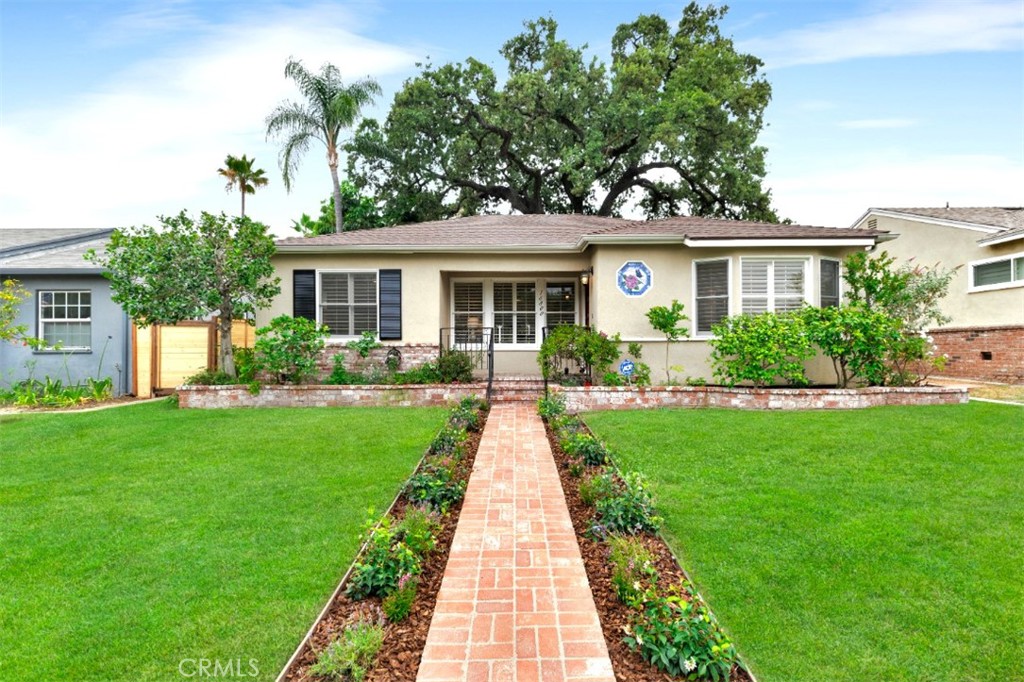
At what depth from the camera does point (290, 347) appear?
1002 cm

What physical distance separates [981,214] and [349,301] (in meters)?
17.5

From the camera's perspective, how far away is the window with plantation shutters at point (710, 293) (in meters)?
10.4

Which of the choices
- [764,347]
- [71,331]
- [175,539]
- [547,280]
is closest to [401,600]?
[175,539]

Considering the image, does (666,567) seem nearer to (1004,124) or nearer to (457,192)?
(1004,124)

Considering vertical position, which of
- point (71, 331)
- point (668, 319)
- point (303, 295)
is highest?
point (303, 295)

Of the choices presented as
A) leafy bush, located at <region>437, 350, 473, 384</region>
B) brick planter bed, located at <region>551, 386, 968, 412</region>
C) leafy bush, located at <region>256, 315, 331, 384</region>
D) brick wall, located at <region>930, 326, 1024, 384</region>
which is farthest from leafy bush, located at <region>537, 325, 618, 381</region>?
brick wall, located at <region>930, 326, 1024, 384</region>

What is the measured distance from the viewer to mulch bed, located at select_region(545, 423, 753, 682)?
242 cm

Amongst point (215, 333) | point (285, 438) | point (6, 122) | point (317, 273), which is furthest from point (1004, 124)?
point (6, 122)

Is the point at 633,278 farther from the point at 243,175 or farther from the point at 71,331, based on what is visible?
the point at 243,175

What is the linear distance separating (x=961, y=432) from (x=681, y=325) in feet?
16.0

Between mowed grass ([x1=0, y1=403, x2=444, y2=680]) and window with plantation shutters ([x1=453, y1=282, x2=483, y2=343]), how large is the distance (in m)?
5.52

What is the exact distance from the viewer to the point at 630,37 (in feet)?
82.0

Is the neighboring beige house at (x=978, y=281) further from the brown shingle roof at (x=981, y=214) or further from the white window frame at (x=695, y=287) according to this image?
the white window frame at (x=695, y=287)

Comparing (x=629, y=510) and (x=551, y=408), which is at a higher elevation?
(x=551, y=408)
